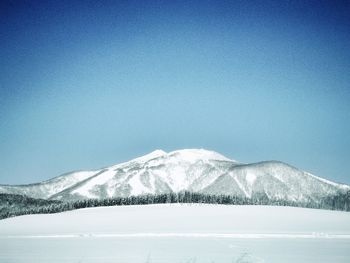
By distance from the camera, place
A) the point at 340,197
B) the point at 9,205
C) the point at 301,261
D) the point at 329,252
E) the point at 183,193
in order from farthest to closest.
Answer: the point at 9,205
the point at 340,197
the point at 183,193
the point at 329,252
the point at 301,261

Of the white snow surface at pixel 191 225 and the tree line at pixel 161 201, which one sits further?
the tree line at pixel 161 201

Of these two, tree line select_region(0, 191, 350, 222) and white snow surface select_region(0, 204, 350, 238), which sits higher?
white snow surface select_region(0, 204, 350, 238)

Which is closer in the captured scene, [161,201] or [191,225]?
[191,225]

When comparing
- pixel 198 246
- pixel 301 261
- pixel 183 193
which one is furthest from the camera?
pixel 183 193

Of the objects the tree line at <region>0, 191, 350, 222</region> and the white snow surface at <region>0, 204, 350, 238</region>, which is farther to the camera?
the tree line at <region>0, 191, 350, 222</region>

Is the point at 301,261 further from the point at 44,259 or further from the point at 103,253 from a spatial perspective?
the point at 44,259

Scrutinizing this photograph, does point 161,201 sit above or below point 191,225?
below

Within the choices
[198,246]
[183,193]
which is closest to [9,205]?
[183,193]

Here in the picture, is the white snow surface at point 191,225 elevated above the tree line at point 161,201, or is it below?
above

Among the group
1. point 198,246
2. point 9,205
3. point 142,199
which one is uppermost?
point 198,246

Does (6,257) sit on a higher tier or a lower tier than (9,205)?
higher

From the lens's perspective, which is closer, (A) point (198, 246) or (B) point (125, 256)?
(B) point (125, 256)

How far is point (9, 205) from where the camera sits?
181250 mm

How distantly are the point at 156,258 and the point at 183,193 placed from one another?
83.9m
